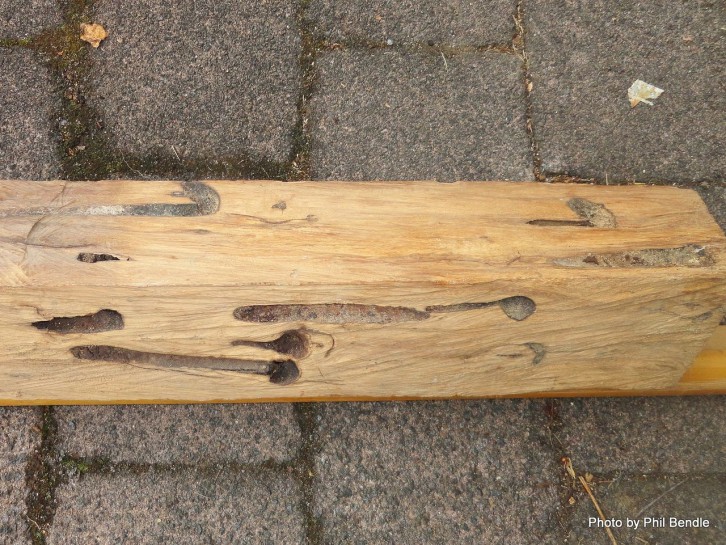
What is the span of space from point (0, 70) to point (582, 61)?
179cm

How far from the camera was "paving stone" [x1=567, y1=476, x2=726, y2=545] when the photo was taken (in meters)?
1.71

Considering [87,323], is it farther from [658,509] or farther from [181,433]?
[658,509]

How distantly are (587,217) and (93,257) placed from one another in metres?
1.01

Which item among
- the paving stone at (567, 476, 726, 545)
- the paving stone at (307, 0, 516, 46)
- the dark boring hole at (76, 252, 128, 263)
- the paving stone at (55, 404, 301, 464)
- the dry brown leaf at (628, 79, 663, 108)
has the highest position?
the paving stone at (307, 0, 516, 46)

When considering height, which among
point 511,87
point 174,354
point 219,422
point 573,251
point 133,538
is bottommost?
point 133,538

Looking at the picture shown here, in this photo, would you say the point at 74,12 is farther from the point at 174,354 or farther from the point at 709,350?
the point at 709,350

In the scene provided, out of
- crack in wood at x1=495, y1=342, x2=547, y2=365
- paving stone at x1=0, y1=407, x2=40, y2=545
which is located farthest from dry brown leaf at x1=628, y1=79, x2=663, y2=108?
paving stone at x1=0, y1=407, x2=40, y2=545

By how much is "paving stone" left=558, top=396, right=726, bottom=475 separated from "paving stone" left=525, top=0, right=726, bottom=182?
26.3 inches

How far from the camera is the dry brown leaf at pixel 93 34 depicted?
2.07 m

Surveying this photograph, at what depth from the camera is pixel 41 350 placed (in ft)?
4.49

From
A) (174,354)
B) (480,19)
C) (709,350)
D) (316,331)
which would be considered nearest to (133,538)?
(174,354)

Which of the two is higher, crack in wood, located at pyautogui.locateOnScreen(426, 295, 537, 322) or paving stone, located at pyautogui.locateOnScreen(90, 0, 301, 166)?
paving stone, located at pyautogui.locateOnScreen(90, 0, 301, 166)

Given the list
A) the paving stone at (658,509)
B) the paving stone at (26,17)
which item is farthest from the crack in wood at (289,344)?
the paving stone at (26,17)

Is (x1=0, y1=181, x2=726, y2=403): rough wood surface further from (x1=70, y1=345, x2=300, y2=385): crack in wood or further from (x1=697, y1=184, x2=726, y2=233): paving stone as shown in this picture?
(x1=697, y1=184, x2=726, y2=233): paving stone
